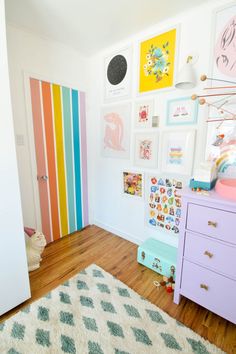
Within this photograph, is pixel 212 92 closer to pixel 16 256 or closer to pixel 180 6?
pixel 180 6

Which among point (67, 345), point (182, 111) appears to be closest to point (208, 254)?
point (67, 345)

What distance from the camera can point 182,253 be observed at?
146 centimetres

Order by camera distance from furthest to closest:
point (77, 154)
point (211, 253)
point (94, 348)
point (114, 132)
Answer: point (77, 154) < point (114, 132) < point (211, 253) < point (94, 348)

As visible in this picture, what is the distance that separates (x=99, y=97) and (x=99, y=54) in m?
0.51

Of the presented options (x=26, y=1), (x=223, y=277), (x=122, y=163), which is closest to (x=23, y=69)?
(x=26, y=1)

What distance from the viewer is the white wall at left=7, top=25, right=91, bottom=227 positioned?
1.83 meters

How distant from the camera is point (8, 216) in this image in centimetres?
132

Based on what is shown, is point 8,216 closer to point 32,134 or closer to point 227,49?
point 32,134

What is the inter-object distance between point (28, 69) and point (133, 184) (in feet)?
5.53

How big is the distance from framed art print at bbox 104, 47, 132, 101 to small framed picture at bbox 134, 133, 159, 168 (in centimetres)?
54

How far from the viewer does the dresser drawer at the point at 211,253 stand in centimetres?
124

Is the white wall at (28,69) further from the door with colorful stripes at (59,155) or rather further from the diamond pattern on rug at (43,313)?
the diamond pattern on rug at (43,313)

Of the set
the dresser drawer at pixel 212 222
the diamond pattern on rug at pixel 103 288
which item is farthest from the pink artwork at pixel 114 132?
the diamond pattern on rug at pixel 103 288

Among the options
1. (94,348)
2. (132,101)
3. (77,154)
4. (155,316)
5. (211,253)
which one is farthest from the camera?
(77,154)
